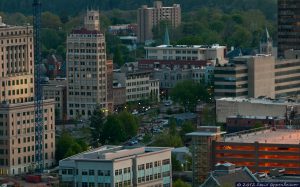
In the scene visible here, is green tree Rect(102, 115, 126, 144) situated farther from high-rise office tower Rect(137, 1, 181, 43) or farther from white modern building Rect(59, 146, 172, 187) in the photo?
high-rise office tower Rect(137, 1, 181, 43)

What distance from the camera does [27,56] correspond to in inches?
4309

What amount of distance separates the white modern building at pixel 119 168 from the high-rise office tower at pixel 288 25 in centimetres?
5158

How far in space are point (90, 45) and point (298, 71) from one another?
15030 mm

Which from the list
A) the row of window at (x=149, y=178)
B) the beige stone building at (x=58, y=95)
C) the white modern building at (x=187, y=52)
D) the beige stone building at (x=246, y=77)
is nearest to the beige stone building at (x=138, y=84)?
the beige stone building at (x=58, y=95)

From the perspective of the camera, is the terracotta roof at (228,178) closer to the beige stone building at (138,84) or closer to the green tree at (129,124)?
the green tree at (129,124)

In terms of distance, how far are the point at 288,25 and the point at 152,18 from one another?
5117 cm

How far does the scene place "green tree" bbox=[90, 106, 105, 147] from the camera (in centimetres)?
10830

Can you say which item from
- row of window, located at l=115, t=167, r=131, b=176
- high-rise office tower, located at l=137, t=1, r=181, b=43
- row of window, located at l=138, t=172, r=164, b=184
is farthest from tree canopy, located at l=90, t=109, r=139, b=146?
high-rise office tower, located at l=137, t=1, r=181, b=43

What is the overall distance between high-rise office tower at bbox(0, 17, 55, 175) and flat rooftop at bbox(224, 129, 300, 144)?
11.7 meters

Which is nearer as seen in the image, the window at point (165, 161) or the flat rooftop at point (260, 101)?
the window at point (165, 161)

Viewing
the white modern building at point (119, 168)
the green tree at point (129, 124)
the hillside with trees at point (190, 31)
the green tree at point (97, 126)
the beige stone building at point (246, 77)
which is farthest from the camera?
the hillside with trees at point (190, 31)

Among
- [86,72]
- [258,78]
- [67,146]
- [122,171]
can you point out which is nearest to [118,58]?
[86,72]

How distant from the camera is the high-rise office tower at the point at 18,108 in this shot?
99.1 meters

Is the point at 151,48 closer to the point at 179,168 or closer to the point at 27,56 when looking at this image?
the point at 27,56
